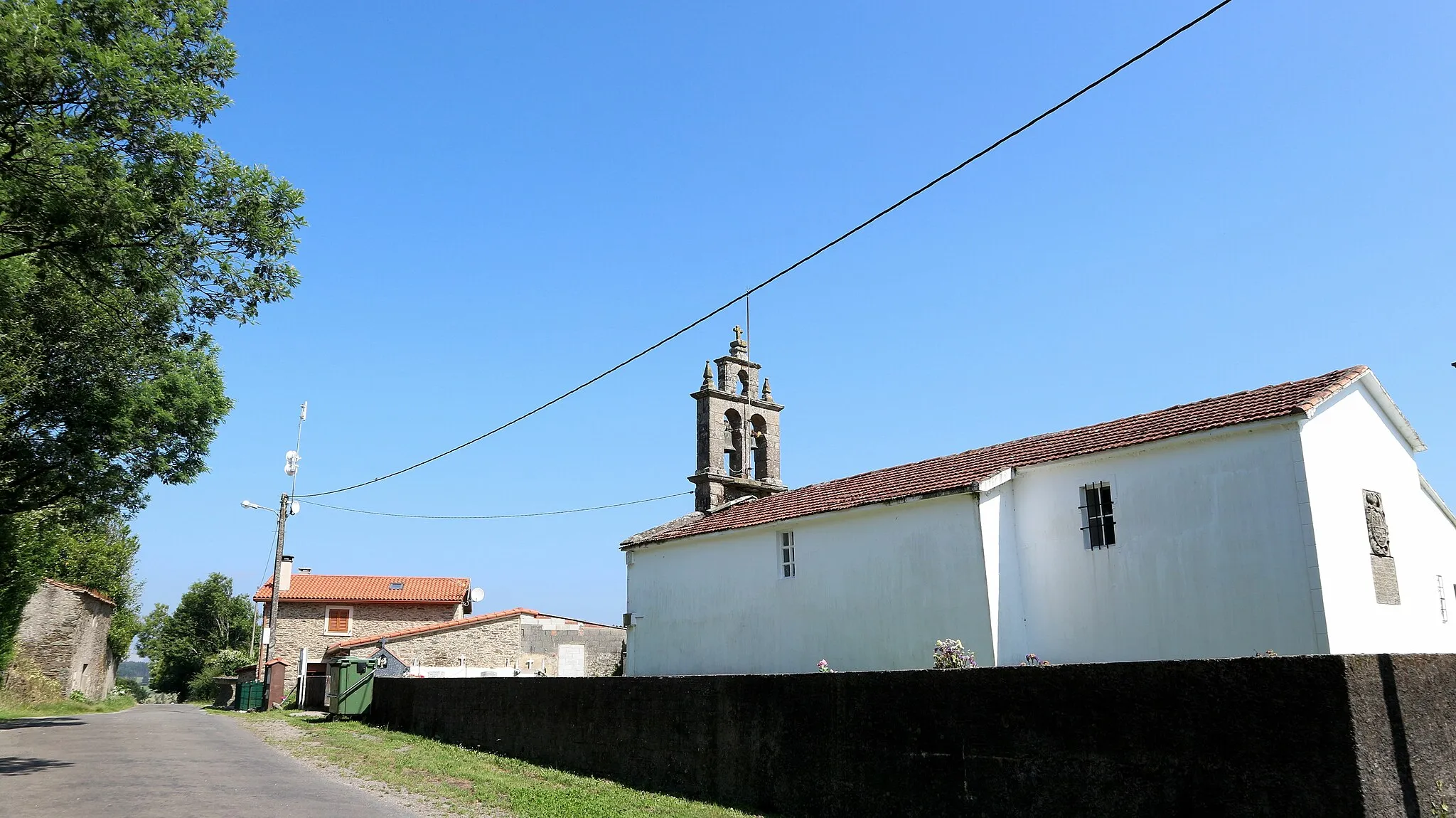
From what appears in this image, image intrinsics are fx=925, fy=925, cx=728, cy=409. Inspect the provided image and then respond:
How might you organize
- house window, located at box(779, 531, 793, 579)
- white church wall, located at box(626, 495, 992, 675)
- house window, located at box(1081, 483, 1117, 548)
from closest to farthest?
house window, located at box(1081, 483, 1117, 548)
white church wall, located at box(626, 495, 992, 675)
house window, located at box(779, 531, 793, 579)

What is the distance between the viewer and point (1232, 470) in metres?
12.8

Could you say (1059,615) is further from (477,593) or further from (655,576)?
(477,593)

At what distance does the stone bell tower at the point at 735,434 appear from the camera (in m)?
24.5

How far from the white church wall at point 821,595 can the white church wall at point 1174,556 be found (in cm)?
114

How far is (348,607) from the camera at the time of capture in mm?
42562

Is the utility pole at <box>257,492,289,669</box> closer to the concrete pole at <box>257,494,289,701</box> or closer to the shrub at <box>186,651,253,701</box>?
the concrete pole at <box>257,494,289,701</box>

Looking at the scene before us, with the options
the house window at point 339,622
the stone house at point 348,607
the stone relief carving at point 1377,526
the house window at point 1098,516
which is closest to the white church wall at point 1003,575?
the house window at point 1098,516

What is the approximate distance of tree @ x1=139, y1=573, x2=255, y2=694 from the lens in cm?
6212

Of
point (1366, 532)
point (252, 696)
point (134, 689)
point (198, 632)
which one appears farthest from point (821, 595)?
point (134, 689)

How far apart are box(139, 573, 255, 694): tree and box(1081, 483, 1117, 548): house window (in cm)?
6205

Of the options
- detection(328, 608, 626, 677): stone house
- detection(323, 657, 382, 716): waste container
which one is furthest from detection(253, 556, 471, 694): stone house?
detection(323, 657, 382, 716): waste container

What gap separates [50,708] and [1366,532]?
1474 inches

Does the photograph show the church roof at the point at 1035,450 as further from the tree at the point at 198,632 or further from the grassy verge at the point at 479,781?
the tree at the point at 198,632

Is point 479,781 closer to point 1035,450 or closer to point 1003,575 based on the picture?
point 1003,575
